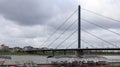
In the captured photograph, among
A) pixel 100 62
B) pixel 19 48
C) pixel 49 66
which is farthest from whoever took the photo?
pixel 19 48

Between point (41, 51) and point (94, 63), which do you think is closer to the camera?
point (94, 63)

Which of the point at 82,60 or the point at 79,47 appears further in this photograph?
the point at 79,47

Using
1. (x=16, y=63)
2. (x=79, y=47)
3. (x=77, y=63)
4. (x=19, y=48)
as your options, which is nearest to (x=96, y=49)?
(x=79, y=47)

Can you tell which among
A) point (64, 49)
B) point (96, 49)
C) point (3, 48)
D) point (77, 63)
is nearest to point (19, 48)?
point (3, 48)

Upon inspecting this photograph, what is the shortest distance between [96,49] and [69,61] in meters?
16.1

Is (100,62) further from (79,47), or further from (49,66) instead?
(79,47)

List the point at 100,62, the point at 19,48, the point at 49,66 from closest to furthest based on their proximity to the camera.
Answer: the point at 49,66 < the point at 100,62 < the point at 19,48

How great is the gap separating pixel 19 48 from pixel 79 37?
36.1ft

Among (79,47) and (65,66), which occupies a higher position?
(79,47)

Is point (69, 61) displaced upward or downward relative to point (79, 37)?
downward

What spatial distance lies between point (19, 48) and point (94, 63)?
1892cm

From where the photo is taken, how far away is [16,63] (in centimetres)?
4353

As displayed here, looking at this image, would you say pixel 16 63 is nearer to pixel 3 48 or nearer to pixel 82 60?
pixel 82 60

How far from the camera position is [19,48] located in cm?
6059
